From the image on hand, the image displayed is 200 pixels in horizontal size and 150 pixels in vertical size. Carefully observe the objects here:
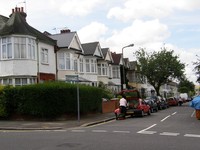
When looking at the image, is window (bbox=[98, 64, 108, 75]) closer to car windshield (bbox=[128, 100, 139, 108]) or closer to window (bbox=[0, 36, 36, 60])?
window (bbox=[0, 36, 36, 60])

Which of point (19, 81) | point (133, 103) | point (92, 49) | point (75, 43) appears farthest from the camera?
point (92, 49)

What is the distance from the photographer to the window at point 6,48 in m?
32.5

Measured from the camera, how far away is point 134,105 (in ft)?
94.9

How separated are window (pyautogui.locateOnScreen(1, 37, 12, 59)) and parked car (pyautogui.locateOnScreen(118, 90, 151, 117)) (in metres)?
10.6

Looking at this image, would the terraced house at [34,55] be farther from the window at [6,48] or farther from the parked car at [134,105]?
the parked car at [134,105]

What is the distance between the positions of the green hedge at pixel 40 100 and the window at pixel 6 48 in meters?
7.76

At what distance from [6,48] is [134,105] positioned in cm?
1228

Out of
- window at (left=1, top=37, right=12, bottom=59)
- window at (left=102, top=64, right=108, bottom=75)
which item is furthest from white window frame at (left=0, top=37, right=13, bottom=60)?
window at (left=102, top=64, right=108, bottom=75)

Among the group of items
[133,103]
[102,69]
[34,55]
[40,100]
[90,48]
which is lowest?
[133,103]

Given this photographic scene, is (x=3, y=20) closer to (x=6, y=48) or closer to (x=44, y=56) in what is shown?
(x=6, y=48)

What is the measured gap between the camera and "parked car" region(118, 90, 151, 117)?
28.3 meters

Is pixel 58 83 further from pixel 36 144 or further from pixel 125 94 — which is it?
pixel 36 144

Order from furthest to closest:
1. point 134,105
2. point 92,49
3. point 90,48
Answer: point 90,48 < point 92,49 < point 134,105

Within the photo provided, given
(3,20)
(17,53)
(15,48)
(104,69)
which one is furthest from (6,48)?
(104,69)
